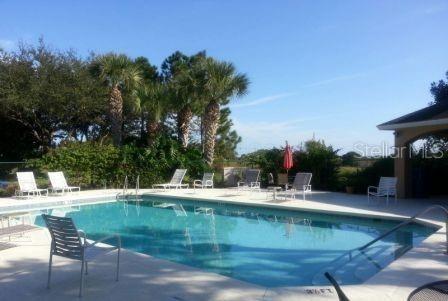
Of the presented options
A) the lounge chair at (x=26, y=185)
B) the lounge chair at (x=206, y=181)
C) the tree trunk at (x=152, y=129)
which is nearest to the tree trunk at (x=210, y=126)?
the lounge chair at (x=206, y=181)

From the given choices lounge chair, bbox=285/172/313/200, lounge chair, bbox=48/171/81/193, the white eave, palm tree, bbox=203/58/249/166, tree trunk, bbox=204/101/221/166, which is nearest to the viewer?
the white eave

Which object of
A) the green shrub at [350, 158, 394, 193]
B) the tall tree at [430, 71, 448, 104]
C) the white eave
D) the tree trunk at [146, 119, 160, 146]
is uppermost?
the tall tree at [430, 71, 448, 104]

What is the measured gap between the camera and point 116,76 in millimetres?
21281

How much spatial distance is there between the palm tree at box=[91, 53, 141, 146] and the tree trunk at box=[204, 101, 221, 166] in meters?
4.40

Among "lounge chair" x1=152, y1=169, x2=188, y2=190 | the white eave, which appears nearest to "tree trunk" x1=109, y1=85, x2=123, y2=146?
"lounge chair" x1=152, y1=169, x2=188, y2=190

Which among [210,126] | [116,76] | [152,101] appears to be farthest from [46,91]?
[210,126]

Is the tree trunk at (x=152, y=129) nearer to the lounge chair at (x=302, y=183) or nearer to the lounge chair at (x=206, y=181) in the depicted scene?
the lounge chair at (x=206, y=181)

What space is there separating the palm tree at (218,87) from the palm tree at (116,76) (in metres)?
4.16

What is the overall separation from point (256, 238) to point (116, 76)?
14.5 m

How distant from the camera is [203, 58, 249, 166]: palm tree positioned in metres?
19.6

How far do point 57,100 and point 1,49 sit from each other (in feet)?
15.5

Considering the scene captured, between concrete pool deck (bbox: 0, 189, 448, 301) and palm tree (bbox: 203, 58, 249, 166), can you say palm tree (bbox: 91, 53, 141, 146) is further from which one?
concrete pool deck (bbox: 0, 189, 448, 301)

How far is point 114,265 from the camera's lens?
6.21 m

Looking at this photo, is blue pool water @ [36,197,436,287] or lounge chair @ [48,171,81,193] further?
lounge chair @ [48,171,81,193]
